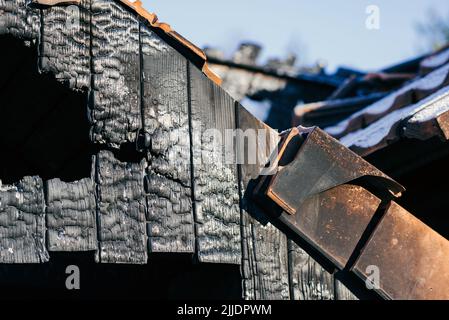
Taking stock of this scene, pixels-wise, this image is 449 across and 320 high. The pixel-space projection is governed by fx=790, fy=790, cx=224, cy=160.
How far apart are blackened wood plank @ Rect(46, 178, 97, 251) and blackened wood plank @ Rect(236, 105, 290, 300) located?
0.49 meters

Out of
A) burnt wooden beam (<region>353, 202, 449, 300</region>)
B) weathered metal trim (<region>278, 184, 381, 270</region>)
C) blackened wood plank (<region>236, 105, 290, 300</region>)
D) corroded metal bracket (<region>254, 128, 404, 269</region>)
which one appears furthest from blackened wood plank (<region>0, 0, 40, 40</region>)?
burnt wooden beam (<region>353, 202, 449, 300</region>)

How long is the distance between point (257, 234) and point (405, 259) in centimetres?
49

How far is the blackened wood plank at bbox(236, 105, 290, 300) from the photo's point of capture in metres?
2.45

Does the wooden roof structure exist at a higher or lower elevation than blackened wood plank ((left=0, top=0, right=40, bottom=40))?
lower

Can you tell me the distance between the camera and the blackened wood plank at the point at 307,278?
2.50 m

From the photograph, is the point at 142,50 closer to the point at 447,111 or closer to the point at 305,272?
the point at 305,272

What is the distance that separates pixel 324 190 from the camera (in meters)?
2.47

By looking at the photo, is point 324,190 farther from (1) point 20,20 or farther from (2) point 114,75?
(1) point 20,20

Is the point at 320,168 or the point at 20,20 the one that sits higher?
the point at 20,20

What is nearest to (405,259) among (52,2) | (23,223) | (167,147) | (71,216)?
(167,147)

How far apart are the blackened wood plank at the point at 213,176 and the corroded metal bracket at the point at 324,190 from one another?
109 mm

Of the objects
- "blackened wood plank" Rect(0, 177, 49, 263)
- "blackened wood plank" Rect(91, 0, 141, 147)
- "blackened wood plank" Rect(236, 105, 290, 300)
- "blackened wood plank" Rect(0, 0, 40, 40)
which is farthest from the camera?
"blackened wood plank" Rect(236, 105, 290, 300)

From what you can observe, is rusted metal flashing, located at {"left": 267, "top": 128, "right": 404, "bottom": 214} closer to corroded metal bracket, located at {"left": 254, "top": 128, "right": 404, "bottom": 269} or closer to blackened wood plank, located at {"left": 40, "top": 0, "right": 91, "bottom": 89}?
corroded metal bracket, located at {"left": 254, "top": 128, "right": 404, "bottom": 269}

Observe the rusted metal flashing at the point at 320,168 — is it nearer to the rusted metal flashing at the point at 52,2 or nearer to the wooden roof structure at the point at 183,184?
the wooden roof structure at the point at 183,184
